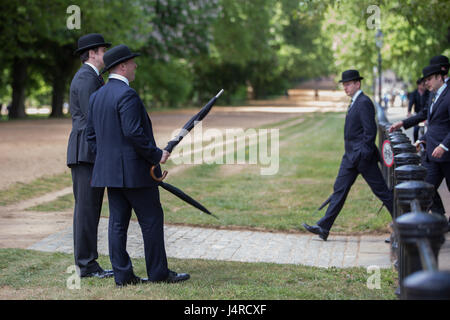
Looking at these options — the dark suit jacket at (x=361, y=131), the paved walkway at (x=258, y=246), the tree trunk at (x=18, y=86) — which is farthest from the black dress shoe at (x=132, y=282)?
the tree trunk at (x=18, y=86)

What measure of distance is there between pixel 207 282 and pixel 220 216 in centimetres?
415

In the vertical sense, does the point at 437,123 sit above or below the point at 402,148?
above

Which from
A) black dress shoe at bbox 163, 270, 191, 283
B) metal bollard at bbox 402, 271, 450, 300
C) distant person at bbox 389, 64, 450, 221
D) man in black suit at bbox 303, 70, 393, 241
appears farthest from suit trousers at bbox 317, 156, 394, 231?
metal bollard at bbox 402, 271, 450, 300

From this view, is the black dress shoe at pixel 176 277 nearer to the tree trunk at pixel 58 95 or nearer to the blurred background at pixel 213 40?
the blurred background at pixel 213 40

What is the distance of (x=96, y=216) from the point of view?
6.37 m

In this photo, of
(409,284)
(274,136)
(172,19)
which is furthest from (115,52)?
(172,19)

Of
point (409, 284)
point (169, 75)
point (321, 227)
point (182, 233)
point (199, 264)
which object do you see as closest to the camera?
point (409, 284)

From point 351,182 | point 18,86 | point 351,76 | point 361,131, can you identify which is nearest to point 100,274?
→ point 351,182

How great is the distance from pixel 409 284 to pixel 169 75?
58.8 meters

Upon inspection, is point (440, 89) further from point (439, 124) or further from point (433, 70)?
point (439, 124)

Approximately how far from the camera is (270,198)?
11758mm

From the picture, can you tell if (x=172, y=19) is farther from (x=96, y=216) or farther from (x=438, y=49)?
(x=96, y=216)

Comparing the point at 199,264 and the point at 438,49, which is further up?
the point at 438,49

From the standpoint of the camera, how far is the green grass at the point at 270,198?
31.5 ft
